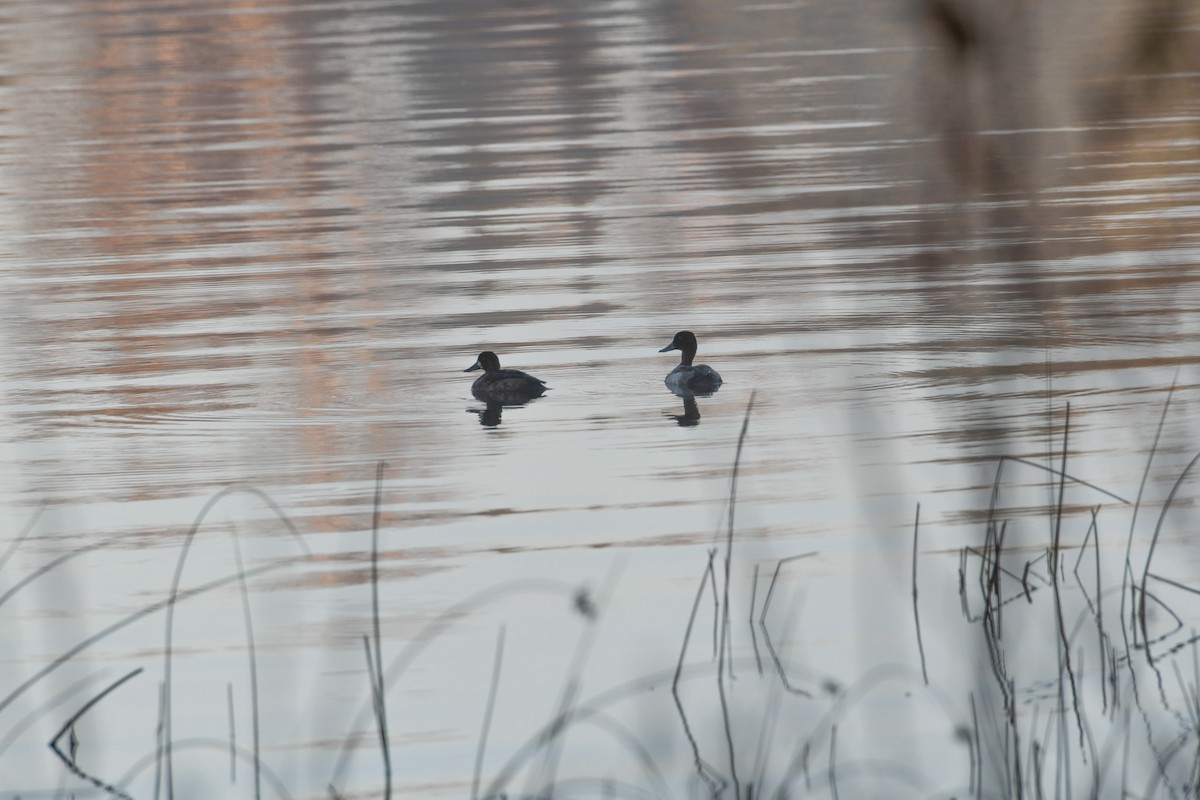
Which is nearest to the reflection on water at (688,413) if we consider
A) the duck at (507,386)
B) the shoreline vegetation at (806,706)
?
the duck at (507,386)

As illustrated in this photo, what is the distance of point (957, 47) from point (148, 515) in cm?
673

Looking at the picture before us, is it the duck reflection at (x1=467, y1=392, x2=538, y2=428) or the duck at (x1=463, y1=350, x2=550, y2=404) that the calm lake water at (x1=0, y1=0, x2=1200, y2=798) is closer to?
the duck reflection at (x1=467, y1=392, x2=538, y2=428)

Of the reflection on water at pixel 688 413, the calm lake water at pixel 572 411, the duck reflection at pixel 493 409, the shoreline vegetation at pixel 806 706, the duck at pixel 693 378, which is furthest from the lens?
the duck at pixel 693 378

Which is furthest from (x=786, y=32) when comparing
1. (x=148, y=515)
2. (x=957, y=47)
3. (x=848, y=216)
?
(x=957, y=47)

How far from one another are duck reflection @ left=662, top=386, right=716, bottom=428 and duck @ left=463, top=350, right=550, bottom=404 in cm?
76

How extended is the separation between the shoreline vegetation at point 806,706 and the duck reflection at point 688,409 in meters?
3.39

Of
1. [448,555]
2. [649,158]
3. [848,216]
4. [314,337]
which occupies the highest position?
[649,158]

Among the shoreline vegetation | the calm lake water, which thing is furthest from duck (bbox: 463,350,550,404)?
the shoreline vegetation

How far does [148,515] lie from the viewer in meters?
8.71

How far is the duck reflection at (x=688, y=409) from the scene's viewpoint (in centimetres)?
1034

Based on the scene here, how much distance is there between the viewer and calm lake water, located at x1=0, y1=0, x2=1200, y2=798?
5434 mm

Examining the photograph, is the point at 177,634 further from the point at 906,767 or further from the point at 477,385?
the point at 477,385

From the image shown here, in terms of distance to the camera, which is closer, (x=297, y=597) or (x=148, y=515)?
(x=297, y=597)

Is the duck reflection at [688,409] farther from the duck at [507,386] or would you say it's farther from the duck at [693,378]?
the duck at [507,386]
